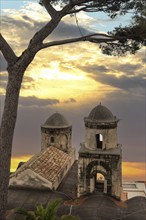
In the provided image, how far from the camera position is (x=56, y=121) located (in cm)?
2722

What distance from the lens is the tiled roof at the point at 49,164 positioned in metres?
20.6

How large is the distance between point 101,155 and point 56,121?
900 centimetres

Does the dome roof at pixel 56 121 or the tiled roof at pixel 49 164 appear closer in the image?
the tiled roof at pixel 49 164

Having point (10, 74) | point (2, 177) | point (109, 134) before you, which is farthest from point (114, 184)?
point (10, 74)

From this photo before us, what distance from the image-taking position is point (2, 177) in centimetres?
1243

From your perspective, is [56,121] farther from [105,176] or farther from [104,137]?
[105,176]

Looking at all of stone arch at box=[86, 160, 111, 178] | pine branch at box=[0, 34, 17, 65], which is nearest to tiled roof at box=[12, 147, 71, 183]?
stone arch at box=[86, 160, 111, 178]

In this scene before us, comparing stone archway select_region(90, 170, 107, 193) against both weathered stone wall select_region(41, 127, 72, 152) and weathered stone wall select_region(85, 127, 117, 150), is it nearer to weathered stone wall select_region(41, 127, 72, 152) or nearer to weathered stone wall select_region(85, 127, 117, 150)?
weathered stone wall select_region(85, 127, 117, 150)

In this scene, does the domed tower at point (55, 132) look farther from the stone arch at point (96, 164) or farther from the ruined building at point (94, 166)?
the stone arch at point (96, 164)

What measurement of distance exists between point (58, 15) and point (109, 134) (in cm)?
849

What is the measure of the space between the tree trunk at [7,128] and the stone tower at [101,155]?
7343 mm

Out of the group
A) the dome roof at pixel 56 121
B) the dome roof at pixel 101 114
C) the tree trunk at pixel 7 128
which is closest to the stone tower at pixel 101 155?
the dome roof at pixel 101 114

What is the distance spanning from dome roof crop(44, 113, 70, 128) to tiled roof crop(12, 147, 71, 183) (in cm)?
226

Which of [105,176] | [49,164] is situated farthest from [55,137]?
[105,176]
